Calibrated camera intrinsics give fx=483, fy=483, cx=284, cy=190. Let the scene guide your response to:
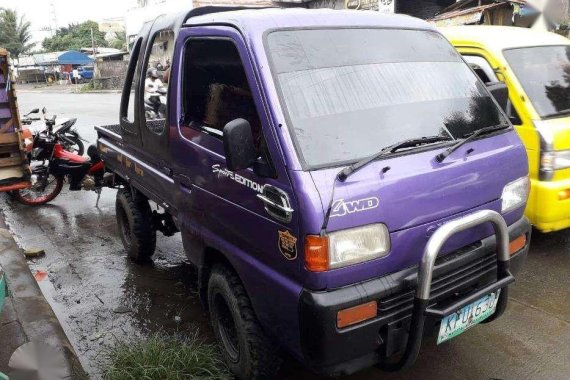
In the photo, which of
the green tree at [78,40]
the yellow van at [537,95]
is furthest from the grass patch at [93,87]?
the yellow van at [537,95]

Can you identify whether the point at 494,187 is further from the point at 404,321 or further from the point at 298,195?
the point at 298,195

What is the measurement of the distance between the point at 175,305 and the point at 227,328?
1094 mm

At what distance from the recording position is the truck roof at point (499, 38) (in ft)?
14.7

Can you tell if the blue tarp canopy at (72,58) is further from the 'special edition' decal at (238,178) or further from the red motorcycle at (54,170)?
the 'special edition' decal at (238,178)

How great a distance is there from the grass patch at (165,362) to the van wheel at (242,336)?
4.8 inches

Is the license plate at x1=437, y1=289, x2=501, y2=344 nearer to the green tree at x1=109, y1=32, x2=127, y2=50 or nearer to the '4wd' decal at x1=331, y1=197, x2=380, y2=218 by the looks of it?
the '4wd' decal at x1=331, y1=197, x2=380, y2=218

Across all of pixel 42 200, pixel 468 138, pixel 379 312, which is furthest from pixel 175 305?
pixel 42 200

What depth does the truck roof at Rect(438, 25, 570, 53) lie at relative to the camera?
447 cm

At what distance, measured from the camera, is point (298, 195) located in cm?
207

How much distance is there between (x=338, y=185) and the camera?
2096 millimetres

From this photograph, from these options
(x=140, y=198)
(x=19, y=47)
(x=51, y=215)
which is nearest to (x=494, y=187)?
(x=140, y=198)

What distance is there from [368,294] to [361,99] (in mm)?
1001

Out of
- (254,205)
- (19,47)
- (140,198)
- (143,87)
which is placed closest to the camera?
(254,205)

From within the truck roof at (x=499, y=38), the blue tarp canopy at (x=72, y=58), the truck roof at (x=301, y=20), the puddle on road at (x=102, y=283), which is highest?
the blue tarp canopy at (x=72, y=58)
